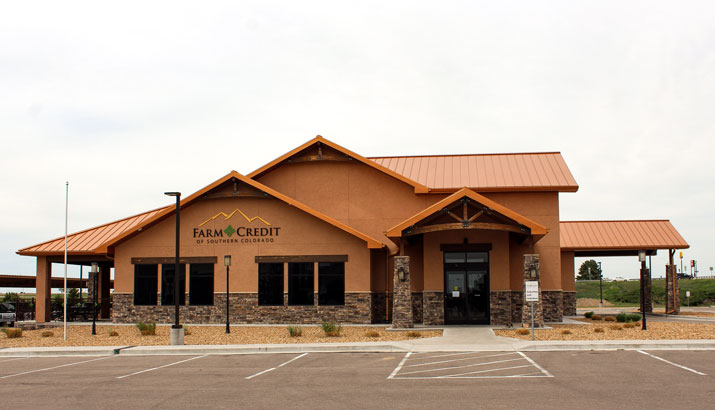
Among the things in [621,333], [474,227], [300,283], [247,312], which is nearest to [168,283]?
[247,312]

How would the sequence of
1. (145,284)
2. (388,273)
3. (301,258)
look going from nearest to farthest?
(301,258), (388,273), (145,284)

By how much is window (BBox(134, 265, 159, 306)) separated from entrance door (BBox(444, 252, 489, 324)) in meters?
13.2

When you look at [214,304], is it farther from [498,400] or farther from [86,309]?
[498,400]

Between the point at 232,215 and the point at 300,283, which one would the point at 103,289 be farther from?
the point at 300,283

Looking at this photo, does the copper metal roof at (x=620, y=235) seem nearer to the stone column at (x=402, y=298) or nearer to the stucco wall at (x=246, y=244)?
the stucco wall at (x=246, y=244)

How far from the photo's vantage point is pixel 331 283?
92.7 feet

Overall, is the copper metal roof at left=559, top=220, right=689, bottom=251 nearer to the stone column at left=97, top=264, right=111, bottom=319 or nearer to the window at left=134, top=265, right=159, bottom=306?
the window at left=134, top=265, right=159, bottom=306

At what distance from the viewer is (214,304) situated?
29078 millimetres

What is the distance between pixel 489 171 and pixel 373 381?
65.0ft

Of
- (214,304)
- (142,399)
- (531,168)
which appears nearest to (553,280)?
(531,168)

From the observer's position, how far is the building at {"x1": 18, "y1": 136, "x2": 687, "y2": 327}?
2673 centimetres

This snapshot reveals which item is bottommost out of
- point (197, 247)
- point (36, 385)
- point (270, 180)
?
point (36, 385)

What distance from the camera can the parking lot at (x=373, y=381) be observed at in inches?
433

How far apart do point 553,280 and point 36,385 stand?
2103 cm
